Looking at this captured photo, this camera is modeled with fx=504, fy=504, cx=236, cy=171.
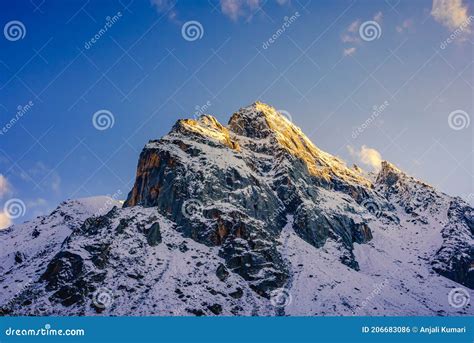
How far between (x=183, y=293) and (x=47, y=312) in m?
26.1

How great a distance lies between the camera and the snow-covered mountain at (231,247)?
339 feet

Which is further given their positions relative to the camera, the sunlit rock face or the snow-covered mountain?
the sunlit rock face

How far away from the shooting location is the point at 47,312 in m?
94.5

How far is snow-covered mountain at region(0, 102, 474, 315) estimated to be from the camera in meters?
103

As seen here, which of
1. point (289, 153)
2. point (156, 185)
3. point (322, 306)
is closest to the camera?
point (322, 306)

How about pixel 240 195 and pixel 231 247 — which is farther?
pixel 240 195

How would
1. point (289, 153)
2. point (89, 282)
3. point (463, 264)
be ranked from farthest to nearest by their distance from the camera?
point (289, 153) < point (463, 264) < point (89, 282)

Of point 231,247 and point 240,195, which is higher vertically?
point 240,195

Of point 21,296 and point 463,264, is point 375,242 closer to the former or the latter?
point 463,264

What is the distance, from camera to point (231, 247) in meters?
123

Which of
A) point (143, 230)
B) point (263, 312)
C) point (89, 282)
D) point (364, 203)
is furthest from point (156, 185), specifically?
point (364, 203)

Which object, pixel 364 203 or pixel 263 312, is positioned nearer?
pixel 263 312

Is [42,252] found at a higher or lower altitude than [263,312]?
lower

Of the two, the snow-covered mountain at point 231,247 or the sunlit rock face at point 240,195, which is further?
the sunlit rock face at point 240,195
